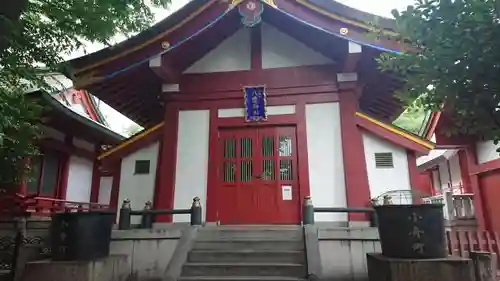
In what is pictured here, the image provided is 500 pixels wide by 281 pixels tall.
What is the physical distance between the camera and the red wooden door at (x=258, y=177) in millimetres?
7484

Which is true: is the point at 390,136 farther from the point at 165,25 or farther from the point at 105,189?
the point at 105,189

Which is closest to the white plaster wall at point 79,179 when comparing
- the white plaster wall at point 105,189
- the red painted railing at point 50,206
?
the red painted railing at point 50,206

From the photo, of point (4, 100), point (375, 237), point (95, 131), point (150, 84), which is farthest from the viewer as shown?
point (95, 131)

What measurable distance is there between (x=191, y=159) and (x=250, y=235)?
252cm

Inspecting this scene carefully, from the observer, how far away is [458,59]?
9.34 ft

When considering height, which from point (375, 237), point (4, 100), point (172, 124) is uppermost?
point (172, 124)

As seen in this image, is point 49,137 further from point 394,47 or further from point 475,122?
point 475,122

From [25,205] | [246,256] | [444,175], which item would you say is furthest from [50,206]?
[444,175]

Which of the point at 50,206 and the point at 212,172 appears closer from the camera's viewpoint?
the point at 212,172

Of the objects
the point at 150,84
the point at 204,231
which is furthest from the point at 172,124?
the point at 204,231

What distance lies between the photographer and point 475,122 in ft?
9.85

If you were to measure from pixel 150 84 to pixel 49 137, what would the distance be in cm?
422

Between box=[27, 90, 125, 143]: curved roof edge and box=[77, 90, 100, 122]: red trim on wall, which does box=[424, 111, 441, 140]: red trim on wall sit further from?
box=[77, 90, 100, 122]: red trim on wall

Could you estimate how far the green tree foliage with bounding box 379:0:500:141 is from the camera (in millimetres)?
2662
